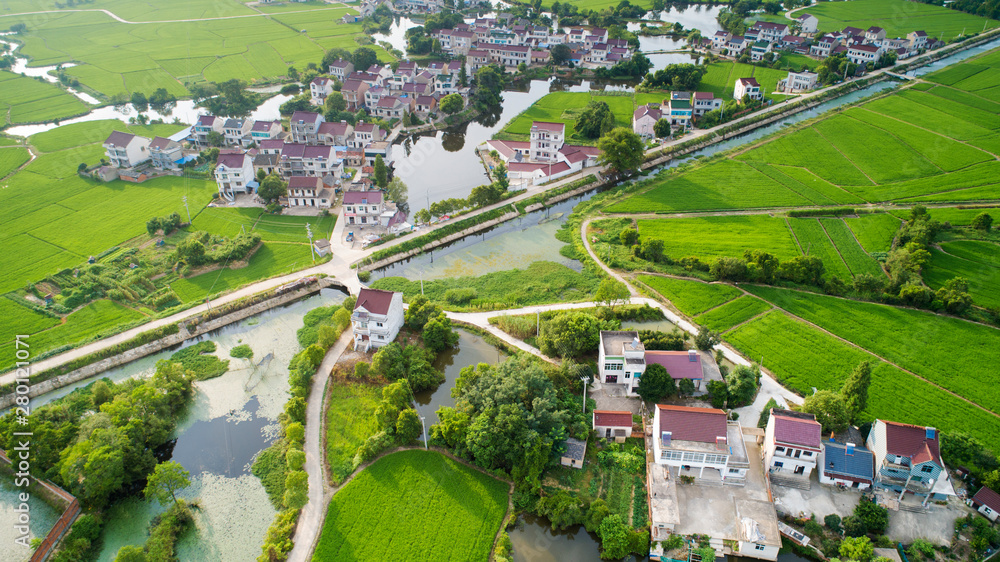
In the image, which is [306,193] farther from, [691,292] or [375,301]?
[691,292]

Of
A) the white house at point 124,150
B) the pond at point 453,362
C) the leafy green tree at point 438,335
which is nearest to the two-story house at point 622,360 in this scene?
the pond at point 453,362

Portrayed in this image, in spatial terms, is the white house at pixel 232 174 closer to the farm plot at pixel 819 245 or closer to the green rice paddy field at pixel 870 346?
the green rice paddy field at pixel 870 346

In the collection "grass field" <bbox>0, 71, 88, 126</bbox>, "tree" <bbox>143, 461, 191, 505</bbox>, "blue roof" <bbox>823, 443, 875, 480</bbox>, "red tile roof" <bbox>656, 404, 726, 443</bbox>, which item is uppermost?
"grass field" <bbox>0, 71, 88, 126</bbox>

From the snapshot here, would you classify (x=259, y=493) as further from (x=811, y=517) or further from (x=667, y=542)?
(x=811, y=517)

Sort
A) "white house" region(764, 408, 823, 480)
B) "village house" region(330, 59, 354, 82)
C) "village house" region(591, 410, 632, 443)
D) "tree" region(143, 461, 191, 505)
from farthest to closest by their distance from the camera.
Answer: "village house" region(330, 59, 354, 82) < "village house" region(591, 410, 632, 443) < "white house" region(764, 408, 823, 480) < "tree" region(143, 461, 191, 505)

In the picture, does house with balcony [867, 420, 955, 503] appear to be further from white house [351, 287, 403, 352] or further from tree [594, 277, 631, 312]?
white house [351, 287, 403, 352]

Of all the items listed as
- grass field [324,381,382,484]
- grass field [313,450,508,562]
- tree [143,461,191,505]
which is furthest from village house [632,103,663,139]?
tree [143,461,191,505]
